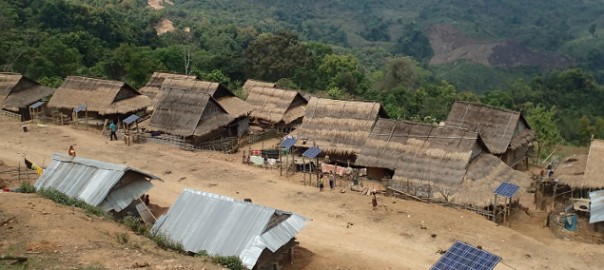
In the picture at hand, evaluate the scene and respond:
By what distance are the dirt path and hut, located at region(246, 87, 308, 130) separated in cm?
633

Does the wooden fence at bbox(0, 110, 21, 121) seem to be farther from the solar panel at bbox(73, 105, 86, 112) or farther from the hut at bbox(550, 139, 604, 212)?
the hut at bbox(550, 139, 604, 212)

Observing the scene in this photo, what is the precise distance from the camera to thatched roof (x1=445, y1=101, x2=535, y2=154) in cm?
2717

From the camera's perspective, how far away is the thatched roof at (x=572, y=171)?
21812 mm

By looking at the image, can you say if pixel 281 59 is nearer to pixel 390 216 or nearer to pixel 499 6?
pixel 390 216

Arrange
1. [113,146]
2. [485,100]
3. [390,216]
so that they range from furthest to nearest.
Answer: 1. [485,100]
2. [113,146]
3. [390,216]

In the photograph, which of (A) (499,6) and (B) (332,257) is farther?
(A) (499,6)

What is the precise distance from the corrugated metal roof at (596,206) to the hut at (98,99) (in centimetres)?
2375

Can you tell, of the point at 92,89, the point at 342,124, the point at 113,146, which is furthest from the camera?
the point at 92,89

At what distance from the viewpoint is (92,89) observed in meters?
33.9

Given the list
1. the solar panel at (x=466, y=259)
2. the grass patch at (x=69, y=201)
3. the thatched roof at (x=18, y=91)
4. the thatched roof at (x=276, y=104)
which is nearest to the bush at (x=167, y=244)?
the grass patch at (x=69, y=201)

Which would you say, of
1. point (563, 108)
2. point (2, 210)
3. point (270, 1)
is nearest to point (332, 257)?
point (2, 210)

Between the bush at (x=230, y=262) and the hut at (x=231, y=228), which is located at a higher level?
the hut at (x=231, y=228)

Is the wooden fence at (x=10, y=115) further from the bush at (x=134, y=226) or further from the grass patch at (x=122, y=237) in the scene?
the grass patch at (x=122, y=237)

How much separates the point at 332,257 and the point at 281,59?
3626cm
